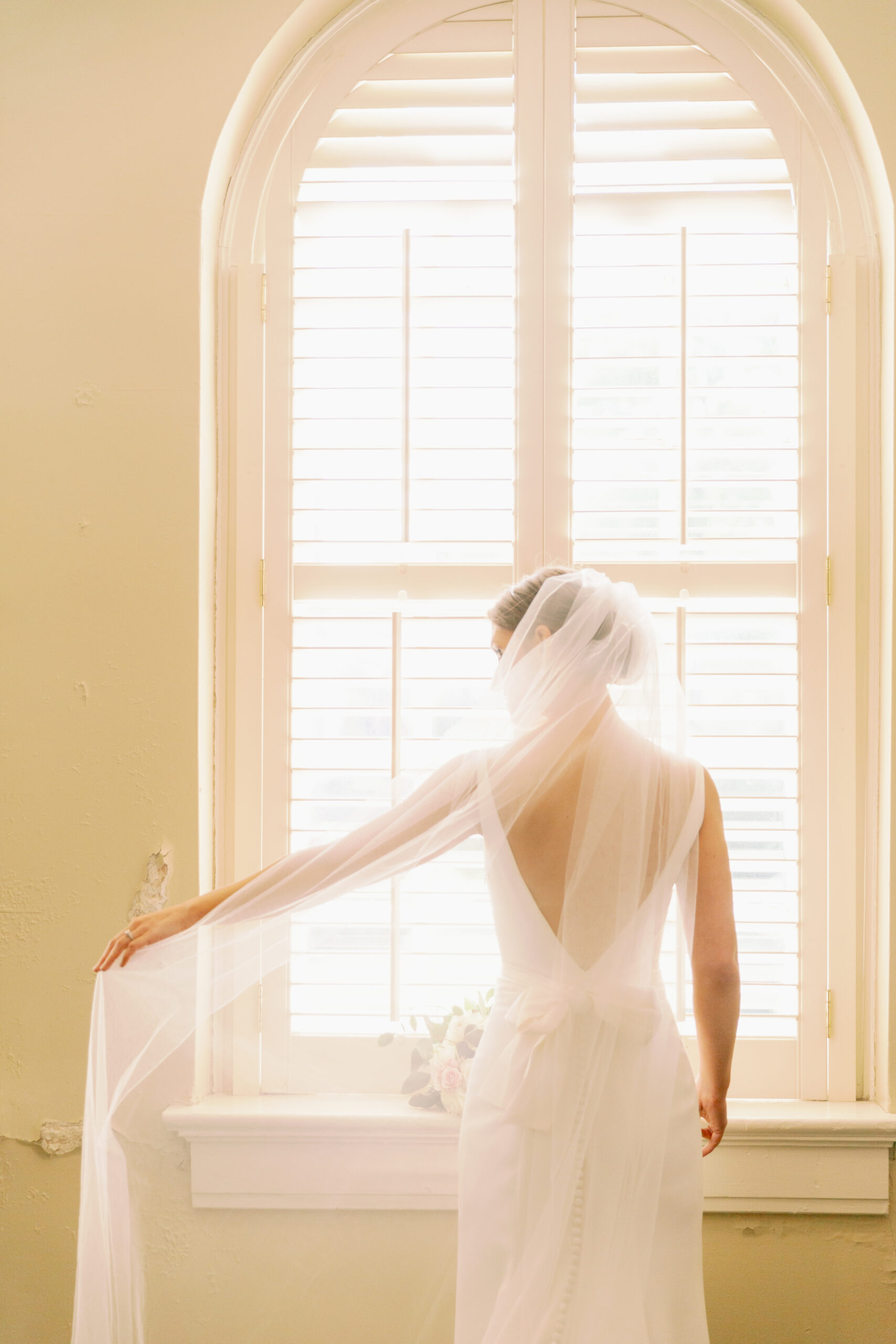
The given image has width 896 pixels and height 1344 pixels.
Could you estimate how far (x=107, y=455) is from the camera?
6.83ft

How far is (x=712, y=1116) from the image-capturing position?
169 cm

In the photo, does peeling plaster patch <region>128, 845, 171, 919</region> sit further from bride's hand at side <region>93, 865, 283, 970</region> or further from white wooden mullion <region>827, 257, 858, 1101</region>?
white wooden mullion <region>827, 257, 858, 1101</region>

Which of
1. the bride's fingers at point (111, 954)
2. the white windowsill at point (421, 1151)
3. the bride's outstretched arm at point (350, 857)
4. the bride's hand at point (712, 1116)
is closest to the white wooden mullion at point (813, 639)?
the white windowsill at point (421, 1151)

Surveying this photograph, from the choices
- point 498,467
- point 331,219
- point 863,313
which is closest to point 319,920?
point 498,467

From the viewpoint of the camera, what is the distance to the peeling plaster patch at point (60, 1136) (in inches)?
80.2

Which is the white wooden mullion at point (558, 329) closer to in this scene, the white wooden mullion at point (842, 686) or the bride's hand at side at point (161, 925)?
the white wooden mullion at point (842, 686)

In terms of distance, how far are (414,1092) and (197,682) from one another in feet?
3.11

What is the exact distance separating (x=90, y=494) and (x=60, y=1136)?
54.4 inches

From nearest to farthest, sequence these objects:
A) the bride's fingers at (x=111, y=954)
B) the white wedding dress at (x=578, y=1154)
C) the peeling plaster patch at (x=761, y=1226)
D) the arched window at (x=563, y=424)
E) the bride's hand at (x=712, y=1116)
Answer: the white wedding dress at (x=578, y=1154)
the bride's fingers at (x=111, y=954)
the bride's hand at (x=712, y=1116)
the peeling plaster patch at (x=761, y=1226)
the arched window at (x=563, y=424)

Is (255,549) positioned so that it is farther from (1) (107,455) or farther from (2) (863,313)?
(2) (863,313)

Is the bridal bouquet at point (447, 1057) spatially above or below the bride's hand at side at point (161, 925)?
below

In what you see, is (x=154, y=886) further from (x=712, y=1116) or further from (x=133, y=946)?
(x=712, y=1116)

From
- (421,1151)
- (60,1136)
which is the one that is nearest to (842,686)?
(421,1151)

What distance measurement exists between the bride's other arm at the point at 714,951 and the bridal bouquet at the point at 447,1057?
15.7 inches
